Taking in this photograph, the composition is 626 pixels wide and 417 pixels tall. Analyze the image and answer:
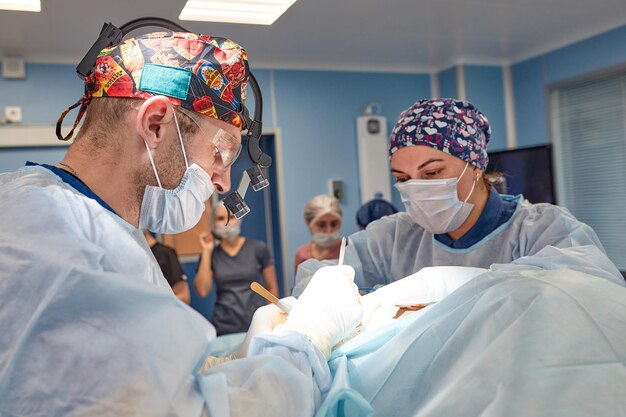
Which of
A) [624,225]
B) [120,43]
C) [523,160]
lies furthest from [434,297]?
[624,225]

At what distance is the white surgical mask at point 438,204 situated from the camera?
1633 millimetres

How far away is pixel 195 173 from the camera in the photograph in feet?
3.46

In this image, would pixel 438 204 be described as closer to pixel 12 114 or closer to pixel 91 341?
pixel 91 341

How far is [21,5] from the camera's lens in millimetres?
2912

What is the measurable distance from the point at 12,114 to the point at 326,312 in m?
3.42

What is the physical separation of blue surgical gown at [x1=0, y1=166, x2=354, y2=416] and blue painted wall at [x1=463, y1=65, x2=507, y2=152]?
4.33 meters

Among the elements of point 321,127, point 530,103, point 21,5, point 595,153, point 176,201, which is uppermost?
point 21,5

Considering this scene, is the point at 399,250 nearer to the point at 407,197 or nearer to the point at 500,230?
the point at 407,197

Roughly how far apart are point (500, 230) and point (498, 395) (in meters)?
0.92

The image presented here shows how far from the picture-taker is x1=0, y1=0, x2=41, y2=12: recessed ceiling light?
9.42 ft

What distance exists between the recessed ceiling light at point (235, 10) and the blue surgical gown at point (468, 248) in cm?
184

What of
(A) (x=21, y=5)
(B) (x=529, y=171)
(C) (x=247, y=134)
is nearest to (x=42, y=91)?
(A) (x=21, y=5)

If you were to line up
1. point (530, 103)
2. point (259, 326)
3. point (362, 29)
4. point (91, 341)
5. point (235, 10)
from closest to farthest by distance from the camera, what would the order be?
1. point (91, 341)
2. point (259, 326)
3. point (235, 10)
4. point (362, 29)
5. point (530, 103)

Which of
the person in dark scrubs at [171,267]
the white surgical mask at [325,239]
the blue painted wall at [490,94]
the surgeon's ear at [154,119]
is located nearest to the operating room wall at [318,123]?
the blue painted wall at [490,94]
